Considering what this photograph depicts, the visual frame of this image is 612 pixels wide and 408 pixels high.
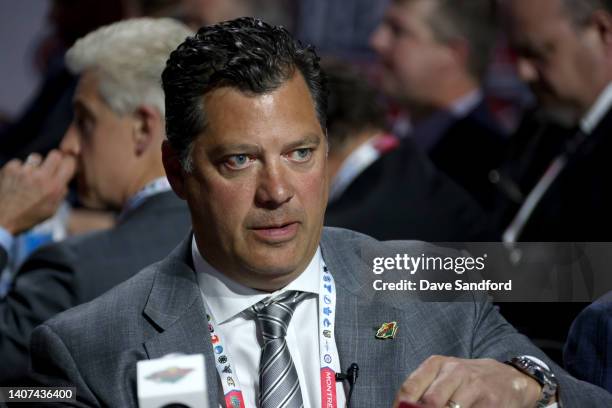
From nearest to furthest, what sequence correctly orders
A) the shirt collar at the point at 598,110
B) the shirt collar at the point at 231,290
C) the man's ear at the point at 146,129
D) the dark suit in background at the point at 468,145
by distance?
the shirt collar at the point at 231,290 → the man's ear at the point at 146,129 → the shirt collar at the point at 598,110 → the dark suit in background at the point at 468,145

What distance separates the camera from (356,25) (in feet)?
16.7

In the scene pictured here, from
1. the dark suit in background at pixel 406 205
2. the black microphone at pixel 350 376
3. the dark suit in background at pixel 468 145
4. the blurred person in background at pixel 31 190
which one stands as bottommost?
the dark suit in background at pixel 468 145

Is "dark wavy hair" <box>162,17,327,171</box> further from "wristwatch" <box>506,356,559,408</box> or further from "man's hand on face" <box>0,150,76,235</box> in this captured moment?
"man's hand on face" <box>0,150,76,235</box>

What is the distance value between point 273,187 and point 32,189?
143 cm

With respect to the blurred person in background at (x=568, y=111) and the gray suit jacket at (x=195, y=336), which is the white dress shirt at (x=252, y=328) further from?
the blurred person in background at (x=568, y=111)

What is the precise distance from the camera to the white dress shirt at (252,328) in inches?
85.4

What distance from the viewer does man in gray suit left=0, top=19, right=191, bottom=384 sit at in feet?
9.62

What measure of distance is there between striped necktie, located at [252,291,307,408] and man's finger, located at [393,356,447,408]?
0.32 meters

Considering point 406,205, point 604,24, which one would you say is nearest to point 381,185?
point 406,205

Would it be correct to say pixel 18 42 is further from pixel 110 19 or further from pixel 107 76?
pixel 107 76

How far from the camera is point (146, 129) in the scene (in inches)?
124

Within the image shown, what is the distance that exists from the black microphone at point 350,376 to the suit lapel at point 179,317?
0.25m

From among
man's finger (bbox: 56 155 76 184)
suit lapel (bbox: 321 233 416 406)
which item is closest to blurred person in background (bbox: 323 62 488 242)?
man's finger (bbox: 56 155 76 184)

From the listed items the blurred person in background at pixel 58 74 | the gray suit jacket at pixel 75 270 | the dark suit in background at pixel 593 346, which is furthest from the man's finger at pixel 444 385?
the blurred person in background at pixel 58 74
